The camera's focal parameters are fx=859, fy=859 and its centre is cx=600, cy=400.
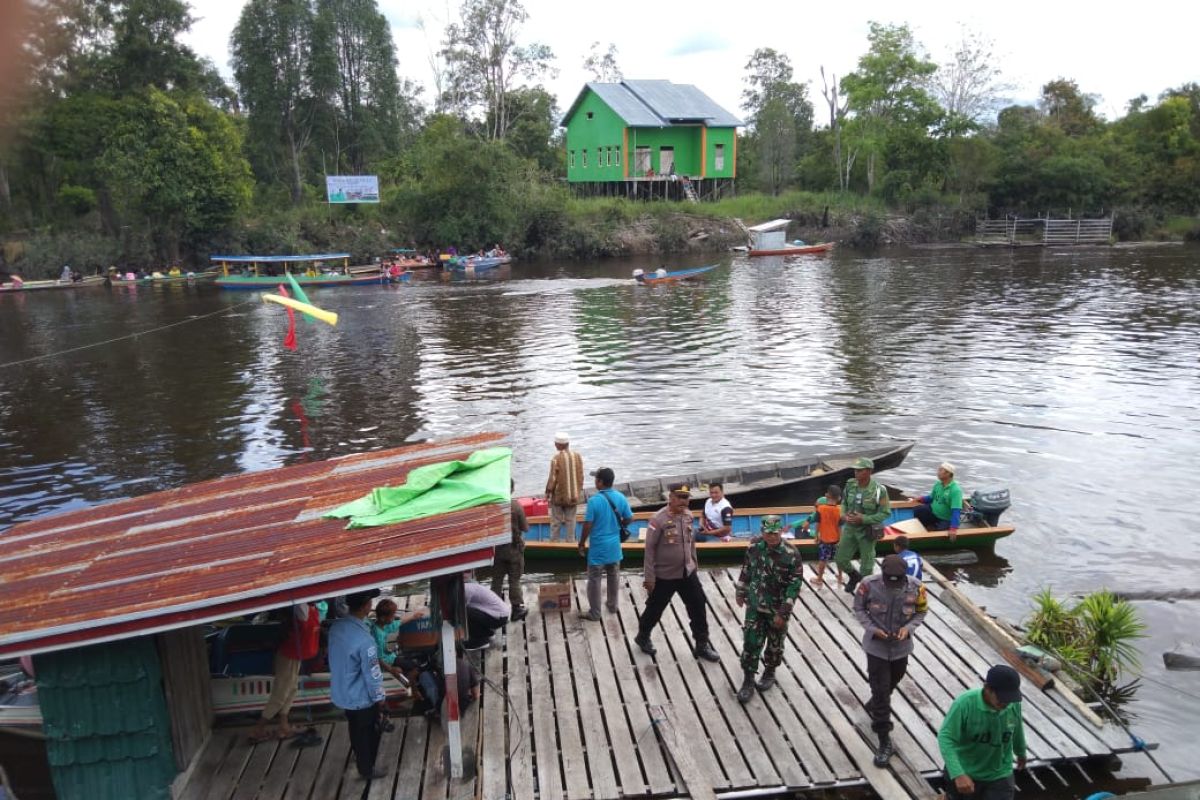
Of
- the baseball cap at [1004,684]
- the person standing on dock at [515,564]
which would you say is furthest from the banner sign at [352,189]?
the baseball cap at [1004,684]

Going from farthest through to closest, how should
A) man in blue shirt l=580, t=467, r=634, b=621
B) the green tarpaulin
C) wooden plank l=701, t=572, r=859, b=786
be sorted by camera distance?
man in blue shirt l=580, t=467, r=634, b=621
the green tarpaulin
wooden plank l=701, t=572, r=859, b=786

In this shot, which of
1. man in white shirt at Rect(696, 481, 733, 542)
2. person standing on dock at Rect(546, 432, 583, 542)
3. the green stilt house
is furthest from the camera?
the green stilt house

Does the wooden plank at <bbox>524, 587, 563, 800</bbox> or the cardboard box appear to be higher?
the cardboard box

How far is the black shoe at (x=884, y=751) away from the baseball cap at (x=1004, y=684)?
1.93 metres

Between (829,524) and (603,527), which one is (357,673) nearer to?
(603,527)

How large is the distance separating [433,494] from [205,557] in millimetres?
2139

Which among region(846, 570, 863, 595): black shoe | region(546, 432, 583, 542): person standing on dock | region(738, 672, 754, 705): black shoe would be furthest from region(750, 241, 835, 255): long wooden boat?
region(738, 672, 754, 705): black shoe

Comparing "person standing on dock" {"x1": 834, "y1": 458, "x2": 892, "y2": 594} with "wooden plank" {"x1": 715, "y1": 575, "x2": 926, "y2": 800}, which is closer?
"wooden plank" {"x1": 715, "y1": 575, "x2": 926, "y2": 800}

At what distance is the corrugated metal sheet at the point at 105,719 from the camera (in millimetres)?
7105

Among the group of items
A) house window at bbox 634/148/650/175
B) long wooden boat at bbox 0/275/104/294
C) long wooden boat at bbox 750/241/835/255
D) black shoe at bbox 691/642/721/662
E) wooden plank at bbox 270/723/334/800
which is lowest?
wooden plank at bbox 270/723/334/800

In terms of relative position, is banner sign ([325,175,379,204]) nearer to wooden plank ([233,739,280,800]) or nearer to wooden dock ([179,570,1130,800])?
wooden dock ([179,570,1130,800])

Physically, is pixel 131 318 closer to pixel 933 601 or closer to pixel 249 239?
pixel 249 239

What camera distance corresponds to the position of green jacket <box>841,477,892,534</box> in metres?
11.0

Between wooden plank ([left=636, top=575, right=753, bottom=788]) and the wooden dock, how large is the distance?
0.02 m
